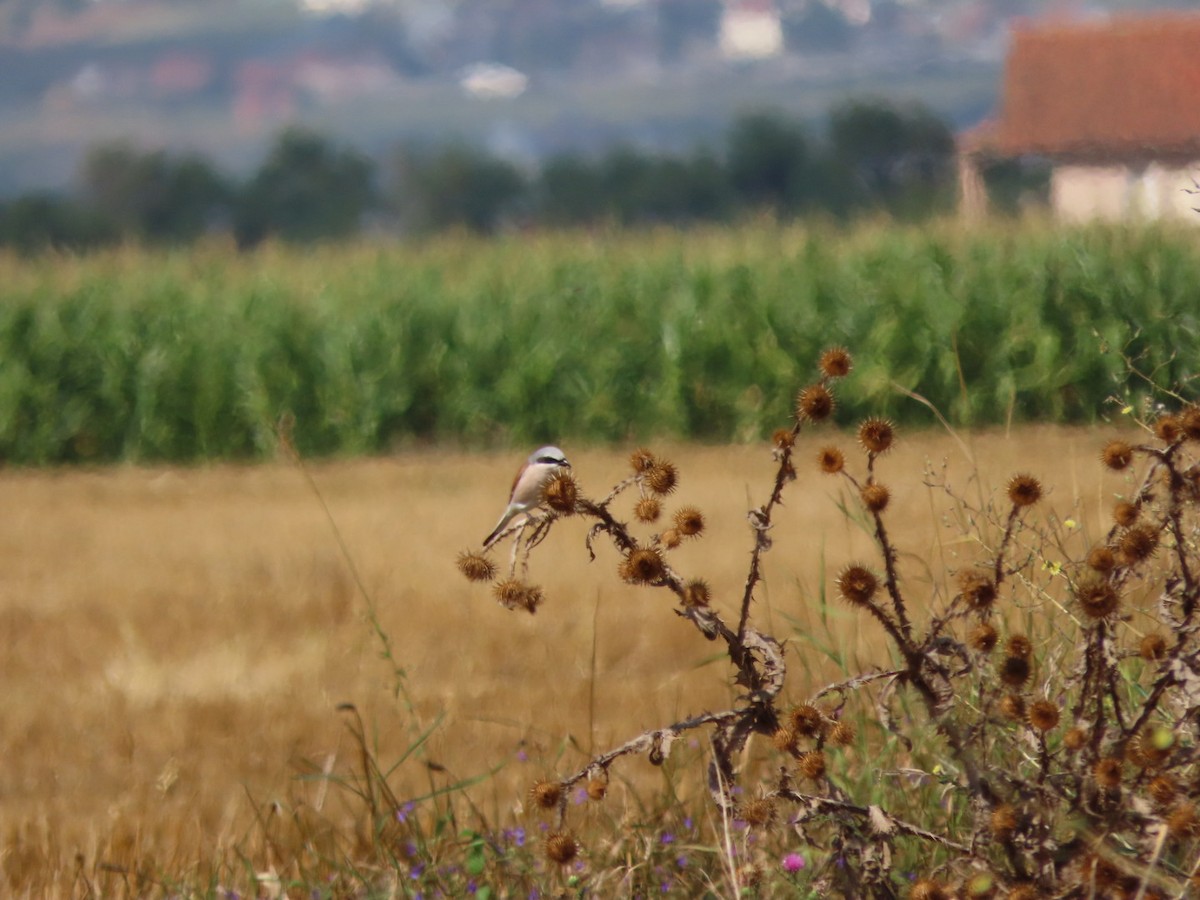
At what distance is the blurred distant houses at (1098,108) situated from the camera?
2930 centimetres

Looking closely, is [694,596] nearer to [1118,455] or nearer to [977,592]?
[977,592]

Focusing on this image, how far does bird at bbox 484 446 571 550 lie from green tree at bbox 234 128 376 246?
1703 inches

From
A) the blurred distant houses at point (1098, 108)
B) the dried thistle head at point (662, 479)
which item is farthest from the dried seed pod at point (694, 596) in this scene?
the blurred distant houses at point (1098, 108)

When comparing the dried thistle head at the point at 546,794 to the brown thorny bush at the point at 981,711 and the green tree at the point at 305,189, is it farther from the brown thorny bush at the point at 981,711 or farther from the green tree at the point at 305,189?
the green tree at the point at 305,189

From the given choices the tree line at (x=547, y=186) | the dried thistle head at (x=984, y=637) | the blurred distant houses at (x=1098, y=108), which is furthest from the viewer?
the tree line at (x=547, y=186)

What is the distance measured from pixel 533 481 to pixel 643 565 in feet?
0.91

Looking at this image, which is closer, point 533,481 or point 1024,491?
point 1024,491

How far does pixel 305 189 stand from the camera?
4725 cm

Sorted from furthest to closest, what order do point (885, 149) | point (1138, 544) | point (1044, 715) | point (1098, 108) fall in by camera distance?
point (885, 149)
point (1098, 108)
point (1138, 544)
point (1044, 715)

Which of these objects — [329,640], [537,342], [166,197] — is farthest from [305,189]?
[329,640]

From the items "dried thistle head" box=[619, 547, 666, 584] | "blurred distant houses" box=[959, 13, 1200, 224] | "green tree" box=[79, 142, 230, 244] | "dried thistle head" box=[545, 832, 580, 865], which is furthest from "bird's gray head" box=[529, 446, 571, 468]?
"green tree" box=[79, 142, 230, 244]

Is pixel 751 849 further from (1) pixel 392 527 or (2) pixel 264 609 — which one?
(1) pixel 392 527

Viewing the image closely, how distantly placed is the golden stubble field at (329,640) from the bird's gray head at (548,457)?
1.35 feet

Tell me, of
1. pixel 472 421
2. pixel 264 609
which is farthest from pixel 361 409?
pixel 264 609
